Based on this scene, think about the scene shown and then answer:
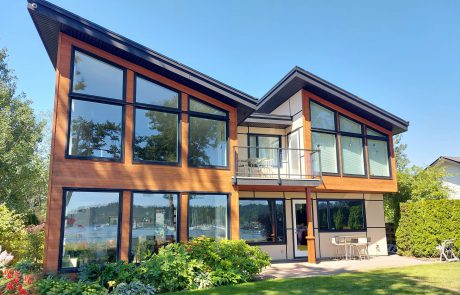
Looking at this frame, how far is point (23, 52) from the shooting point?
74.3 ft

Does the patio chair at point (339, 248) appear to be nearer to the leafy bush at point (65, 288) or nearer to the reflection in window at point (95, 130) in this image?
the reflection in window at point (95, 130)

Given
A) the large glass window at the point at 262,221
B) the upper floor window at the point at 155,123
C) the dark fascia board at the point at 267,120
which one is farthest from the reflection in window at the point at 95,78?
the large glass window at the point at 262,221

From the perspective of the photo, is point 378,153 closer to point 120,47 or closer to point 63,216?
point 120,47

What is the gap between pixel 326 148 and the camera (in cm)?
1445

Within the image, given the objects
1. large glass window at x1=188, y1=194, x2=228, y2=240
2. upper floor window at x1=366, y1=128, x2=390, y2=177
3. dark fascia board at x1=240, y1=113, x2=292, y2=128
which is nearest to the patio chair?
upper floor window at x1=366, y1=128, x2=390, y2=177

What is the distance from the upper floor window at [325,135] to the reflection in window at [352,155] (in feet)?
1.52

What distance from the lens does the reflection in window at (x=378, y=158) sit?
15203 millimetres

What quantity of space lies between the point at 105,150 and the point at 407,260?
1196 cm

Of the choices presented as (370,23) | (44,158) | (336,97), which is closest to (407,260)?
(336,97)

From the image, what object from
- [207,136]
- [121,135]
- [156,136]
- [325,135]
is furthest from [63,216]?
[325,135]

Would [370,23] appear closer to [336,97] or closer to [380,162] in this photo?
[336,97]

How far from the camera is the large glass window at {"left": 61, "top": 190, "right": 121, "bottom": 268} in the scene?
9.23 metres

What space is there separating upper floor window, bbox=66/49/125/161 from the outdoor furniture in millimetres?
11968

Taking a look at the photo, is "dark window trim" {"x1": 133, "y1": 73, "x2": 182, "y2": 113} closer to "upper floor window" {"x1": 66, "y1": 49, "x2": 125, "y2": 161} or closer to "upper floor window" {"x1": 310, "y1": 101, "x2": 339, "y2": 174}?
"upper floor window" {"x1": 66, "y1": 49, "x2": 125, "y2": 161}
